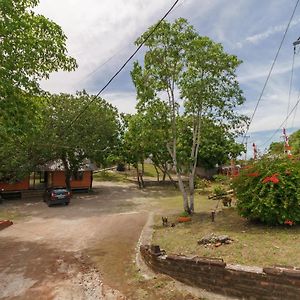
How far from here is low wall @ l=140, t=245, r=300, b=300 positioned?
6.39 metres

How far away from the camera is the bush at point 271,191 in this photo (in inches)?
437

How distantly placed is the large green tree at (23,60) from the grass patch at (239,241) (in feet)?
21.5

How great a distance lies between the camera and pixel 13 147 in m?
25.9

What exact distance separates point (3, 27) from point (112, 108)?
79.6 feet

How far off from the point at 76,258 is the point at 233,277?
20.0 ft

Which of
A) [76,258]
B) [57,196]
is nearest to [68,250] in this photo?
[76,258]

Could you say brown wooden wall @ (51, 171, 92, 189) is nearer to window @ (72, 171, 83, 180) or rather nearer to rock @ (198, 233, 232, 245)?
window @ (72, 171, 83, 180)

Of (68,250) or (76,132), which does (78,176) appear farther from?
(68,250)

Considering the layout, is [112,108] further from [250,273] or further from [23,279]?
[250,273]

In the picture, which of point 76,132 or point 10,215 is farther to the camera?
point 76,132

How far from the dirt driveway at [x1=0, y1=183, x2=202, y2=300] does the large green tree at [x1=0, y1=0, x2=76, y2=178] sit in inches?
176

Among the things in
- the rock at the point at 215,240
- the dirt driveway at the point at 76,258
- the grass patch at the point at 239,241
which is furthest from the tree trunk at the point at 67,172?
the rock at the point at 215,240

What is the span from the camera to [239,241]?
387 inches

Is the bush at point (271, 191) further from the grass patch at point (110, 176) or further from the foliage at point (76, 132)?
the grass patch at point (110, 176)
